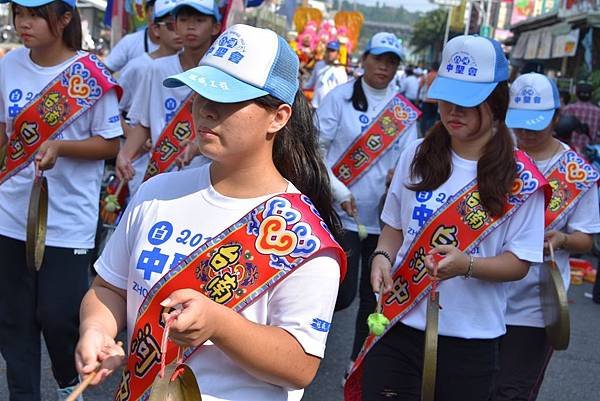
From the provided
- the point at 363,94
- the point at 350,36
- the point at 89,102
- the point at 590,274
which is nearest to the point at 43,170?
the point at 89,102

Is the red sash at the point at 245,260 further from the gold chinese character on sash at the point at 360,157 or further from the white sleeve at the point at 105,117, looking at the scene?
the gold chinese character on sash at the point at 360,157

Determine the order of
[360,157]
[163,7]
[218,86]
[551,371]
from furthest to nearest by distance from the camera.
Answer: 1. [551,371]
2. [360,157]
3. [163,7]
4. [218,86]

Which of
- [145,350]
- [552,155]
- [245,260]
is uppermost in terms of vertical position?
[245,260]

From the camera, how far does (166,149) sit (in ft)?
15.2

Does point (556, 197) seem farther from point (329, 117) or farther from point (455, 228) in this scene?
point (329, 117)

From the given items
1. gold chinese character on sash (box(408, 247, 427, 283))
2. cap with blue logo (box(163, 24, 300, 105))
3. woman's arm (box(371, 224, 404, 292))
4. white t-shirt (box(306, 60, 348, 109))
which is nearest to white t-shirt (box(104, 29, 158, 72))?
woman's arm (box(371, 224, 404, 292))

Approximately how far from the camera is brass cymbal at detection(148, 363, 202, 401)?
1.81 metres

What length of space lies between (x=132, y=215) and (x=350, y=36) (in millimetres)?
27494

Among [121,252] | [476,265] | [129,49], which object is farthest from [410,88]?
[121,252]

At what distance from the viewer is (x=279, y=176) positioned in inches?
87.4

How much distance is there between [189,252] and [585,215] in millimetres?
2668

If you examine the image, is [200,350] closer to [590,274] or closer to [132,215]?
[132,215]

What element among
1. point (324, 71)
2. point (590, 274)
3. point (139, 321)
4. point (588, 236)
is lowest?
point (590, 274)

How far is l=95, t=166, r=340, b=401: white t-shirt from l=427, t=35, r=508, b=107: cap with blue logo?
3.93ft
